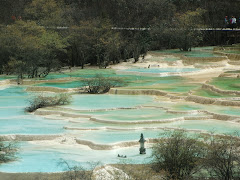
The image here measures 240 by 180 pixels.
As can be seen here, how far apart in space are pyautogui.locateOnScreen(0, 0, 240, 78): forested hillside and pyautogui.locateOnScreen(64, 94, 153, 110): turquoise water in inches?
296

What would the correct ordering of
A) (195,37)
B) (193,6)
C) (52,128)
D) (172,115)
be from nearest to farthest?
(52,128) < (172,115) < (195,37) < (193,6)

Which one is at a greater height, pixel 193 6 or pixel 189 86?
pixel 193 6

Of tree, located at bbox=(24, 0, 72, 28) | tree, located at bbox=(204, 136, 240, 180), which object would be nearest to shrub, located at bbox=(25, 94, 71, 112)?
tree, located at bbox=(204, 136, 240, 180)

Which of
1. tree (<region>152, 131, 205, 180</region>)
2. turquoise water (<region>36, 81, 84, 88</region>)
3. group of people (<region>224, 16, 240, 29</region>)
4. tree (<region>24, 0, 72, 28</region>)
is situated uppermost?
tree (<region>24, 0, 72, 28</region>)

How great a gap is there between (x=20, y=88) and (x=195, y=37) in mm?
15958

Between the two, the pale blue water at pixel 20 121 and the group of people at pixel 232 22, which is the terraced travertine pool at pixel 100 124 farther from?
the group of people at pixel 232 22

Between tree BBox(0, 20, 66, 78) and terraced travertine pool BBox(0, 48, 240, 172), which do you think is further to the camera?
tree BBox(0, 20, 66, 78)

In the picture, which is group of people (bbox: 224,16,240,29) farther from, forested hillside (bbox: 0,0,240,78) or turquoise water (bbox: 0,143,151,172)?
turquoise water (bbox: 0,143,151,172)

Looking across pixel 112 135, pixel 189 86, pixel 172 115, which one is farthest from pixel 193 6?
pixel 112 135

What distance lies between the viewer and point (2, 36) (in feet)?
Result: 103

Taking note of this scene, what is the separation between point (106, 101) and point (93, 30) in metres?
14.8

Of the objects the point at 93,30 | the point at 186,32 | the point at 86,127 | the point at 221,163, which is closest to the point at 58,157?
the point at 86,127

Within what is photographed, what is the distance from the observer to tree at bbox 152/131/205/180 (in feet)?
34.5

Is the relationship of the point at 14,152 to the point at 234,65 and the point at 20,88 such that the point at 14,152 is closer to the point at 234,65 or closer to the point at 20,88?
the point at 20,88
